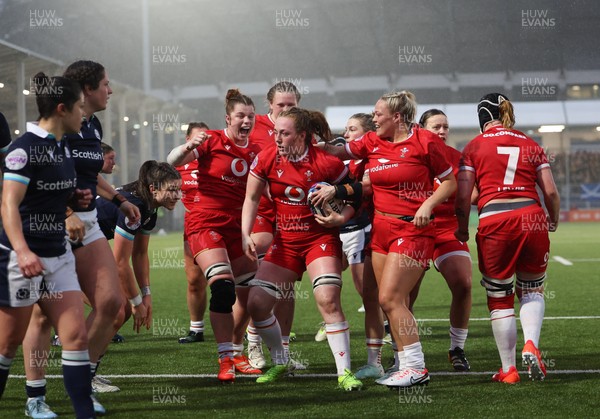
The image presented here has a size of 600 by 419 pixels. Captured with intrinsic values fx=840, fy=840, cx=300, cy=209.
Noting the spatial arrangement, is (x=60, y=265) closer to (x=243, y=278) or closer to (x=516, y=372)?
(x=243, y=278)

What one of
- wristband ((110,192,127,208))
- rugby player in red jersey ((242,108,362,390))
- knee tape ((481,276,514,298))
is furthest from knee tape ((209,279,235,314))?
knee tape ((481,276,514,298))

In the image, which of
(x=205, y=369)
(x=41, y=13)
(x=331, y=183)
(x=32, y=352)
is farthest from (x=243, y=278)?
(x=41, y=13)

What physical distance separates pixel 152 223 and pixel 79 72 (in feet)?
5.95

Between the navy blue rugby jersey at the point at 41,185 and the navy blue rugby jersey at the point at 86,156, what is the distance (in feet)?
2.10

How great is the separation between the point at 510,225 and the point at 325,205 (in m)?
1.38

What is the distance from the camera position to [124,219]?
6.59 meters

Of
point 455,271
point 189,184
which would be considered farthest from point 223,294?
point 189,184

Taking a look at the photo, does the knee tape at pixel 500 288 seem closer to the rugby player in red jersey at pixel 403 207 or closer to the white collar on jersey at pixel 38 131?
the rugby player in red jersey at pixel 403 207

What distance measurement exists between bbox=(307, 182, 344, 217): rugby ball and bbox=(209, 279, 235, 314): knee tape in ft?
3.03

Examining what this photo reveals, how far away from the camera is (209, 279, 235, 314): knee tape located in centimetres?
643

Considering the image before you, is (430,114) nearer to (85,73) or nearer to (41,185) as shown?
(85,73)

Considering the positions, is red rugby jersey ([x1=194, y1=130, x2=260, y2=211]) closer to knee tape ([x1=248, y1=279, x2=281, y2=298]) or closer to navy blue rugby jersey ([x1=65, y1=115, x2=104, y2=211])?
knee tape ([x1=248, y1=279, x2=281, y2=298])

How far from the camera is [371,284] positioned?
262 inches

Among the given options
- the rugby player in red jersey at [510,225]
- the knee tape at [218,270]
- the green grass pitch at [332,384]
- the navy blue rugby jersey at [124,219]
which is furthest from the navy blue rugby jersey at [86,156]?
the rugby player in red jersey at [510,225]
